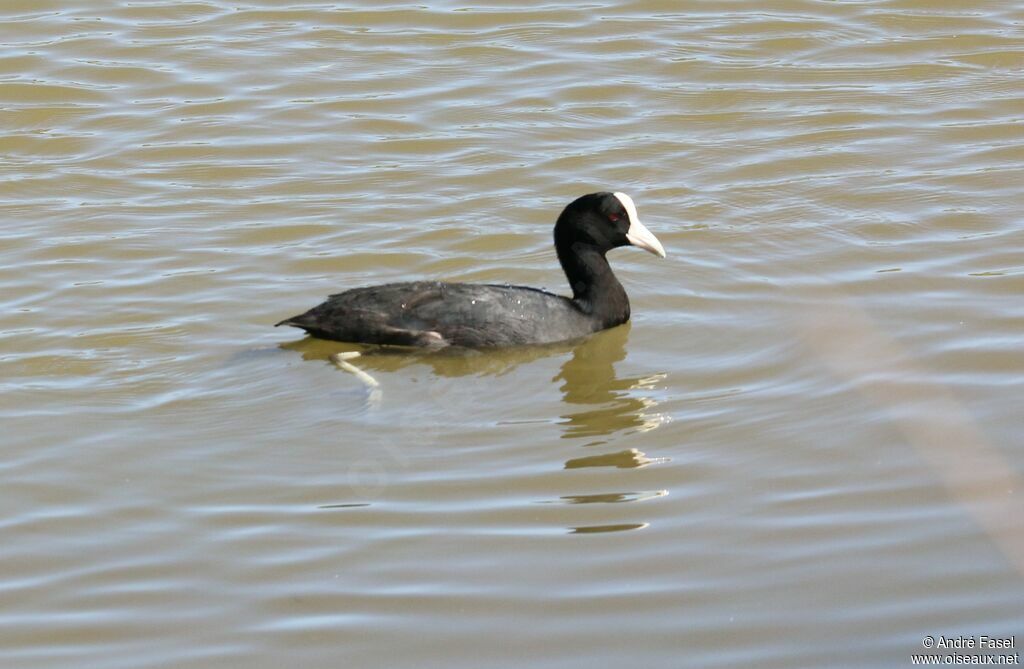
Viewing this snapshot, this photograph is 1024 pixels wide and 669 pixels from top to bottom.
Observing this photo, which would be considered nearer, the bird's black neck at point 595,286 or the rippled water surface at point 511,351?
the rippled water surface at point 511,351

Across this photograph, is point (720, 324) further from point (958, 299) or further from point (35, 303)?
point (35, 303)

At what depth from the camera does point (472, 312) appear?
764 cm

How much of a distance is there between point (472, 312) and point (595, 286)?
77 cm

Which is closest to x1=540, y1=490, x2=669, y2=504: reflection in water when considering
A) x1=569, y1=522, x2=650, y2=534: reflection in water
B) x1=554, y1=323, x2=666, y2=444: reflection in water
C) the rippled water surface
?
the rippled water surface

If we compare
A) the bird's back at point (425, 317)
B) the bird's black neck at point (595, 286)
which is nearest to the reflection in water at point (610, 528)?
the bird's back at point (425, 317)

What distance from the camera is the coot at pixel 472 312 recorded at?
762cm

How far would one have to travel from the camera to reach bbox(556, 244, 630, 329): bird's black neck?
801 cm

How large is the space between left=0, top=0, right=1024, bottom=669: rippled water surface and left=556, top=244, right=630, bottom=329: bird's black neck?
147mm

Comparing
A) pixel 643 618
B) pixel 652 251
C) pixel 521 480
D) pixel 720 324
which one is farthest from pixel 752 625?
pixel 652 251

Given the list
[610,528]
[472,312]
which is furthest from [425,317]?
[610,528]

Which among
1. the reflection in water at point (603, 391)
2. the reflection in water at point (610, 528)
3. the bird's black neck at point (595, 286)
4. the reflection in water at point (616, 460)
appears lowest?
the reflection in water at point (603, 391)

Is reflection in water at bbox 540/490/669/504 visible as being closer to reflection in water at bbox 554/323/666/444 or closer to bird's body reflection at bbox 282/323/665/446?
reflection in water at bbox 554/323/666/444

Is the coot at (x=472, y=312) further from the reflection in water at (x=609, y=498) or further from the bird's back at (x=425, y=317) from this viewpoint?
the reflection in water at (x=609, y=498)

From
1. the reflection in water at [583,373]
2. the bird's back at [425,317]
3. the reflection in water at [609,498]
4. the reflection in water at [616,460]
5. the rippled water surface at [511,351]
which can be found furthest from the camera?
the bird's back at [425,317]
